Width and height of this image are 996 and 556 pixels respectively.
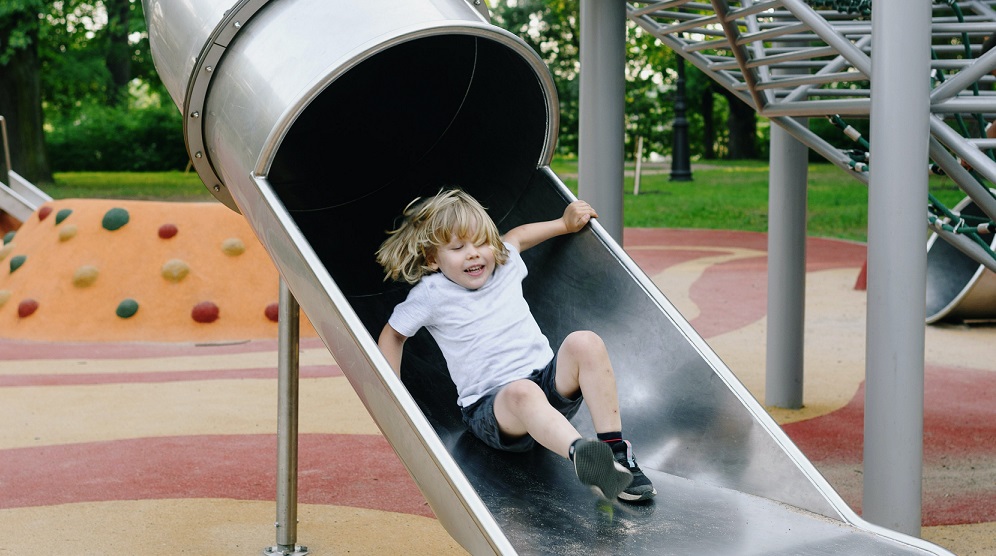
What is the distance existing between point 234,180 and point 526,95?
111 centimetres

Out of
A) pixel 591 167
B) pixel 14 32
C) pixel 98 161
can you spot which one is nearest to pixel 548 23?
pixel 98 161

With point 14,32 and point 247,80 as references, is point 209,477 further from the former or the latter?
point 14,32

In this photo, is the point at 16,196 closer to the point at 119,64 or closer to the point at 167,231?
the point at 167,231

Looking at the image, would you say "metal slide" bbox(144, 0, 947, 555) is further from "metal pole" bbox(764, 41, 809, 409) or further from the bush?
the bush

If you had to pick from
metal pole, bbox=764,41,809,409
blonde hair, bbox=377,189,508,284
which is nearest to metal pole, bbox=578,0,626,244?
blonde hair, bbox=377,189,508,284

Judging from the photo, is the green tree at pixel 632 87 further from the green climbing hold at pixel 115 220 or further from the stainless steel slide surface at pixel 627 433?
the stainless steel slide surface at pixel 627 433

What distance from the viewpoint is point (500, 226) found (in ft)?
12.6

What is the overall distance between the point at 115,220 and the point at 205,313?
1.33 meters

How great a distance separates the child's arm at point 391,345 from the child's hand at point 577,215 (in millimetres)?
672

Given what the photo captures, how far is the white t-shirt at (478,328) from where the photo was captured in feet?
10.9

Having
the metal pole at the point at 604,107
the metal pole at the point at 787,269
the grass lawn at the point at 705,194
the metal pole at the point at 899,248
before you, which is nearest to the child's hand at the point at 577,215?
the metal pole at the point at 899,248

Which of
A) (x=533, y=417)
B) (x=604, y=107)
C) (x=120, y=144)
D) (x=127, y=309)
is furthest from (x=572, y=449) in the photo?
(x=120, y=144)

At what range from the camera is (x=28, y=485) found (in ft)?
14.1

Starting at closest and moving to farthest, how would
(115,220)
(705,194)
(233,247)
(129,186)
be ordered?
(233,247)
(115,220)
(705,194)
(129,186)
